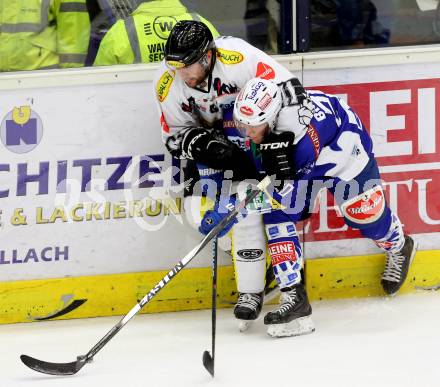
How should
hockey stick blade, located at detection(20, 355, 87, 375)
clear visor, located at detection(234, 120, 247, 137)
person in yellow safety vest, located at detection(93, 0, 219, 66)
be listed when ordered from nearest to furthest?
hockey stick blade, located at detection(20, 355, 87, 375) < clear visor, located at detection(234, 120, 247, 137) < person in yellow safety vest, located at detection(93, 0, 219, 66)

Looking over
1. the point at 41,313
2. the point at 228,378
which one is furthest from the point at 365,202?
the point at 41,313

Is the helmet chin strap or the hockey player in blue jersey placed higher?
the helmet chin strap

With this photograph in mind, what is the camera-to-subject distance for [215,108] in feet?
13.4

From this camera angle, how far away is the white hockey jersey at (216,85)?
4.01 meters

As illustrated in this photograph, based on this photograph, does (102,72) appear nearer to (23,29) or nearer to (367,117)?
(23,29)

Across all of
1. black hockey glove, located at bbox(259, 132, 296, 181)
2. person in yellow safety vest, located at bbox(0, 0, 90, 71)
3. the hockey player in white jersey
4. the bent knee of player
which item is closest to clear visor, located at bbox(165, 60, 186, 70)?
the hockey player in white jersey

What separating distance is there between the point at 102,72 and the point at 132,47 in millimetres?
171

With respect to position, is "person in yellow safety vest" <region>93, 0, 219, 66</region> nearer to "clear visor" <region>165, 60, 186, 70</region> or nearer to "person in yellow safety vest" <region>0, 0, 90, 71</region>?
"person in yellow safety vest" <region>0, 0, 90, 71</region>

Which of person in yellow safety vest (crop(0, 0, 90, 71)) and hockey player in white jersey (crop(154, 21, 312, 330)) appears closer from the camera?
hockey player in white jersey (crop(154, 21, 312, 330))

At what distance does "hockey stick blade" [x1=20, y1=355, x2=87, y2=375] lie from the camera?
3.73 m

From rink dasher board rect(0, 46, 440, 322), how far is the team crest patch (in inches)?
9.6

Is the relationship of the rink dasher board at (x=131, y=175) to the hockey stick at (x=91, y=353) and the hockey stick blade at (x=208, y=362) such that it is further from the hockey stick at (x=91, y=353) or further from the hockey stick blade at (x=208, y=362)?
the hockey stick blade at (x=208, y=362)

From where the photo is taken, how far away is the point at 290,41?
14.5 ft

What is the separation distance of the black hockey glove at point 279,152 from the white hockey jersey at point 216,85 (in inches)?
9.6
